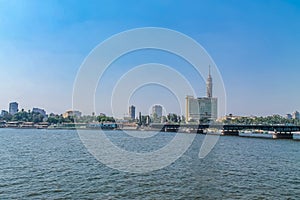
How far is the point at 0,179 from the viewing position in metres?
22.0

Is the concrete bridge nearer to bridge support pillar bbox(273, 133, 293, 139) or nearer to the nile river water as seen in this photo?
bridge support pillar bbox(273, 133, 293, 139)

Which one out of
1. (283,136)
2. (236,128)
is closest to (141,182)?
(283,136)

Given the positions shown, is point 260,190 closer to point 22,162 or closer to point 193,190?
point 193,190

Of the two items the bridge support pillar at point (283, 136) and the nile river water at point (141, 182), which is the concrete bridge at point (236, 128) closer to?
the bridge support pillar at point (283, 136)

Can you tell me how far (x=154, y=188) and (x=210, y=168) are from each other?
11477 millimetres

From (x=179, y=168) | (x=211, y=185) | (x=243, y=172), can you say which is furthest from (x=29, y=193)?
(x=243, y=172)

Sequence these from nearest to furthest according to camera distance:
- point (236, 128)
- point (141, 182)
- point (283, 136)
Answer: point (141, 182) → point (283, 136) → point (236, 128)

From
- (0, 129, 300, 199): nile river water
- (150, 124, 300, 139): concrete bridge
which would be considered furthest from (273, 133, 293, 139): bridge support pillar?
(0, 129, 300, 199): nile river water

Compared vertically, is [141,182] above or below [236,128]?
below

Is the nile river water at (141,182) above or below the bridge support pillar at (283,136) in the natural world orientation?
above

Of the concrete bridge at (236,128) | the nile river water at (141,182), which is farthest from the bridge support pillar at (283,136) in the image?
the nile river water at (141,182)

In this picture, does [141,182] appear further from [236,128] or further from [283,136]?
[236,128]

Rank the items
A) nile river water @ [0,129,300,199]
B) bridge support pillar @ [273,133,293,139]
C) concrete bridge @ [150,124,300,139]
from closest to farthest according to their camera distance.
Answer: nile river water @ [0,129,300,199] < bridge support pillar @ [273,133,293,139] < concrete bridge @ [150,124,300,139]

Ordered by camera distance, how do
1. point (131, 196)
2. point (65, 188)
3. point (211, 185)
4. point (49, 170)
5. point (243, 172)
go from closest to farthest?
point (131, 196) → point (65, 188) → point (211, 185) → point (49, 170) → point (243, 172)
